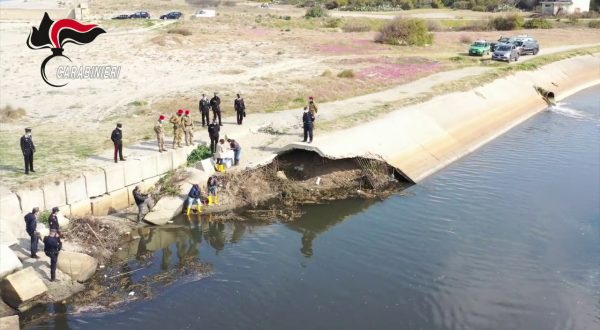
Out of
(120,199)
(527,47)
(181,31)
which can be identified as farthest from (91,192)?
(527,47)

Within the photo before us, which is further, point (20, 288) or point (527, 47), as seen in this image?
point (527, 47)

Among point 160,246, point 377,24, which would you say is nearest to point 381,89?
point 160,246

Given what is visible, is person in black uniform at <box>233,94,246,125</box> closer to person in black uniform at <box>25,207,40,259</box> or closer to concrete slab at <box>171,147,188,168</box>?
concrete slab at <box>171,147,188,168</box>

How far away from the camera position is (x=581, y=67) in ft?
200

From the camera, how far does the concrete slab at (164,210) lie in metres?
21.0

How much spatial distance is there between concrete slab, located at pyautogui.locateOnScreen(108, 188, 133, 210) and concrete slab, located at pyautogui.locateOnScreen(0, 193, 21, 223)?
11.0 feet

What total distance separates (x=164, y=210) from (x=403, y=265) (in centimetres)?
864

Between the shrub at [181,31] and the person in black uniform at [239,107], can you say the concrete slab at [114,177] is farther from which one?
the shrub at [181,31]

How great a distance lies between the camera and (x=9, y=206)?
60.3 ft

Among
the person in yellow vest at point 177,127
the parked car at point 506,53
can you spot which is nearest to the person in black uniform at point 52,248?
the person in yellow vest at point 177,127

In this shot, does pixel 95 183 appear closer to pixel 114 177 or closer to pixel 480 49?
pixel 114 177

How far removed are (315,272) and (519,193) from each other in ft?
37.8

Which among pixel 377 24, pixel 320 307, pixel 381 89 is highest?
pixel 377 24

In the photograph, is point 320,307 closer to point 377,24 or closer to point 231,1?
point 377,24
